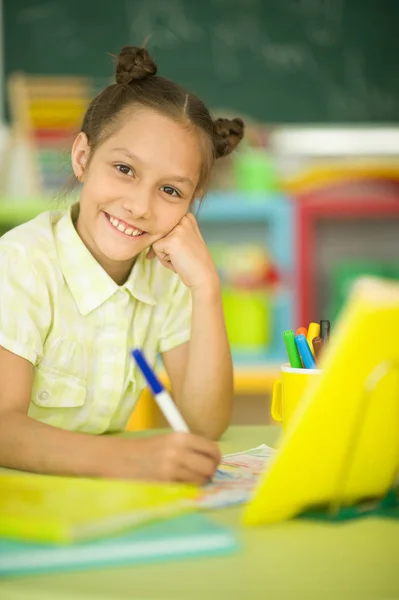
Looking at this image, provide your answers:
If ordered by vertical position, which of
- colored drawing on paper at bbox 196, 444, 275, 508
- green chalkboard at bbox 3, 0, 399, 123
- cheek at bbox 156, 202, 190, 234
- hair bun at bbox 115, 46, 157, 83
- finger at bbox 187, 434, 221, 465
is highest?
green chalkboard at bbox 3, 0, 399, 123

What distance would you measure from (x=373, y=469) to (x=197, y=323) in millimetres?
508

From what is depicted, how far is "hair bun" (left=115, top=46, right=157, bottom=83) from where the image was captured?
1170 millimetres

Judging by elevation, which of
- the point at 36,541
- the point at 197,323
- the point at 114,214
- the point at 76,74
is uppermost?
the point at 76,74

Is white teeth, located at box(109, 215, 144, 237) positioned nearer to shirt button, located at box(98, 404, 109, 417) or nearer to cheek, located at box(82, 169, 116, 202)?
cheek, located at box(82, 169, 116, 202)

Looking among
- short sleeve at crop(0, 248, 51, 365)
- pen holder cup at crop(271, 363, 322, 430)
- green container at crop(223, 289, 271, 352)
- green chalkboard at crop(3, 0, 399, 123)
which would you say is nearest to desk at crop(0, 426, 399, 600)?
pen holder cup at crop(271, 363, 322, 430)

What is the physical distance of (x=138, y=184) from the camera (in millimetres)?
1109

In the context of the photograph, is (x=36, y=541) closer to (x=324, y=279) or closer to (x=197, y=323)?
(x=197, y=323)

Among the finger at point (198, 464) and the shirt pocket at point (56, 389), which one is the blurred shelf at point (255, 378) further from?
the finger at point (198, 464)

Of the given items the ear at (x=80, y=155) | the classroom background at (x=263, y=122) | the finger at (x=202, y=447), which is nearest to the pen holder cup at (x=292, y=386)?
the finger at (x=202, y=447)

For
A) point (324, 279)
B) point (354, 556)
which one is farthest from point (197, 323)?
point (324, 279)

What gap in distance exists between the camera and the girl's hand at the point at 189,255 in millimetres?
1133

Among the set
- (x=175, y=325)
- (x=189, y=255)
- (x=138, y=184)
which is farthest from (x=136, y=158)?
(x=175, y=325)

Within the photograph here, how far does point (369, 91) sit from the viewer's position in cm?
312

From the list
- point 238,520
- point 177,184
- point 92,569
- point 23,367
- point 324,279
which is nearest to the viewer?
point 92,569
